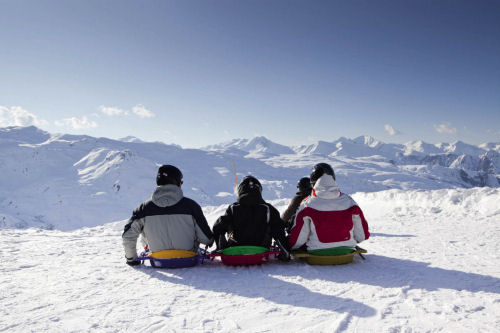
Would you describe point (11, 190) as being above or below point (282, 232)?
below

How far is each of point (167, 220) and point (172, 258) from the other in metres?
0.70

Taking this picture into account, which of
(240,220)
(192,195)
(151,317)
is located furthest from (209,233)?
(192,195)

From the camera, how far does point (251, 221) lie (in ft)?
18.0

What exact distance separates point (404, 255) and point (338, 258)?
2.04m

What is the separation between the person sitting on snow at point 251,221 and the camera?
549 centimetres

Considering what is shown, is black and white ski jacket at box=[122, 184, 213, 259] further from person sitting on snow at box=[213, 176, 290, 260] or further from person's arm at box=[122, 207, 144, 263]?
person sitting on snow at box=[213, 176, 290, 260]

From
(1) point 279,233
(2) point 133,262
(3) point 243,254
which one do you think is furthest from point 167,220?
(1) point 279,233

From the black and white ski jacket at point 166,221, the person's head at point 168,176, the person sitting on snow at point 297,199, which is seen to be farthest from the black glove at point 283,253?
the person's head at point 168,176

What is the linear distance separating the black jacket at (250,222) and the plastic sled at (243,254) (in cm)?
21

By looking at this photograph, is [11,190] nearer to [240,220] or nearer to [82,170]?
[82,170]

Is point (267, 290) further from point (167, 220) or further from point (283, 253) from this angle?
point (167, 220)

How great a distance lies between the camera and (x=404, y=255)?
6359 millimetres

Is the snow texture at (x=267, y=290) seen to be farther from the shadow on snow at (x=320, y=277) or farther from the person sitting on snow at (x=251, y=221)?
the person sitting on snow at (x=251, y=221)

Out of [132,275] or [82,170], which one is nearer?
[132,275]
